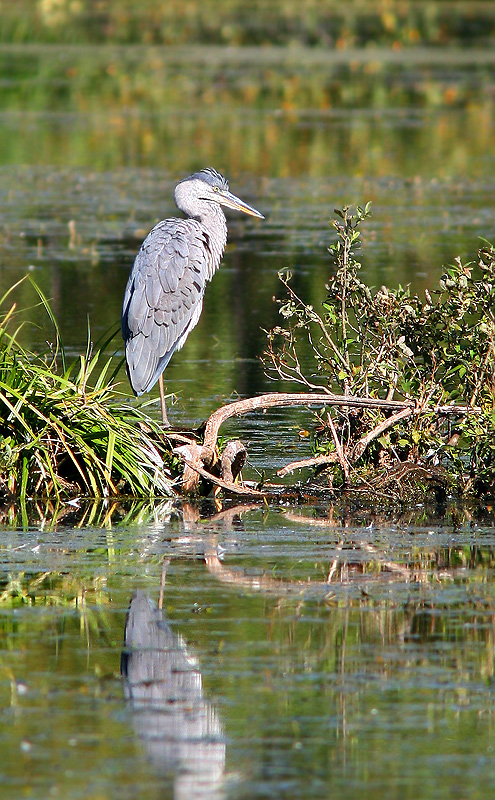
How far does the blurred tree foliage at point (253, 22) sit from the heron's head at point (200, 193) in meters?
31.3

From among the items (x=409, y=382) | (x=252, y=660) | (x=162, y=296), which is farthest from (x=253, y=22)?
(x=252, y=660)

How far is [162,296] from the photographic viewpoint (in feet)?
31.6

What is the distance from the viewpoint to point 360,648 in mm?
5848

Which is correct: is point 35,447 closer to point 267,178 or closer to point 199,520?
point 199,520

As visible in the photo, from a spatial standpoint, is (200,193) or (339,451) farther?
(200,193)

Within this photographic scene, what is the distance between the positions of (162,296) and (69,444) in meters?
1.49

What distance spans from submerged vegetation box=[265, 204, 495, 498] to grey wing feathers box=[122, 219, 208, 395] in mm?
1080

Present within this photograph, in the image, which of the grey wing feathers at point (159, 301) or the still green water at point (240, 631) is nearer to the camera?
the still green water at point (240, 631)

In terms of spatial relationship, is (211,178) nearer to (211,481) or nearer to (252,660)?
(211,481)

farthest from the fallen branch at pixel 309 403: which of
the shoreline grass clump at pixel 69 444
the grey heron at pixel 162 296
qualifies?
the grey heron at pixel 162 296

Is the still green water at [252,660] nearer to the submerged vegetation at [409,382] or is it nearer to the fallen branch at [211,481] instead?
the fallen branch at [211,481]

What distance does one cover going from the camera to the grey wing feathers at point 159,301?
31.1ft

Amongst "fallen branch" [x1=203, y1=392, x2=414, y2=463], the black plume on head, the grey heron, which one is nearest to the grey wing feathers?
the grey heron

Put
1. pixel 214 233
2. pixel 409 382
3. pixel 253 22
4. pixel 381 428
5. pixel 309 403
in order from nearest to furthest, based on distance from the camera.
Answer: pixel 309 403, pixel 381 428, pixel 409 382, pixel 214 233, pixel 253 22
